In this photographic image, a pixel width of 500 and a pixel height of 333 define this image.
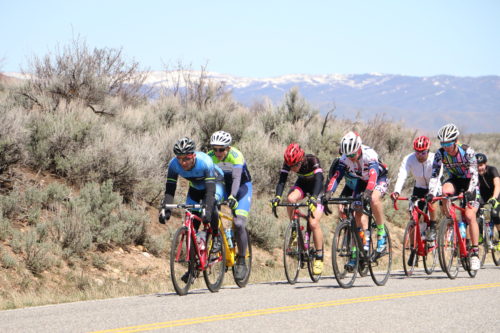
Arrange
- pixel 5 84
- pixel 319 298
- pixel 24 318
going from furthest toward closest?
pixel 5 84 < pixel 319 298 < pixel 24 318

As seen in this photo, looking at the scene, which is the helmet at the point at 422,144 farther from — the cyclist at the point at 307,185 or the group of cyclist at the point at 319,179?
the cyclist at the point at 307,185

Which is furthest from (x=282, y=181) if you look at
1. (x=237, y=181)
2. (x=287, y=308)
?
(x=287, y=308)

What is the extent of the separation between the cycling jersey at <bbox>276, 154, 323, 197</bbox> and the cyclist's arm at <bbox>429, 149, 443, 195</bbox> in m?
1.87

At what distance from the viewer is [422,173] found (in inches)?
498

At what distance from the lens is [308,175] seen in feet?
38.0

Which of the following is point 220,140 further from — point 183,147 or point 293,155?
point 293,155

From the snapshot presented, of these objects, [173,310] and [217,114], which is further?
[217,114]

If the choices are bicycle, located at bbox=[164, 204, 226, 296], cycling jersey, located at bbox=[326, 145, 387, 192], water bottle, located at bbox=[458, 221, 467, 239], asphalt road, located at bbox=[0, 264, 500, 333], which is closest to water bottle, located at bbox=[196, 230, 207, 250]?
bicycle, located at bbox=[164, 204, 226, 296]

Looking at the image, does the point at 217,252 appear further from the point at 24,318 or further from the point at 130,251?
the point at 130,251

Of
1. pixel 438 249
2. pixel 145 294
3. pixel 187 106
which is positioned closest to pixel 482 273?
pixel 438 249

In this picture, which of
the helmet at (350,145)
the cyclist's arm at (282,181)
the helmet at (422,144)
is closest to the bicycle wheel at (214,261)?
the cyclist's arm at (282,181)

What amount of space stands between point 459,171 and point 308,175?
2.68m

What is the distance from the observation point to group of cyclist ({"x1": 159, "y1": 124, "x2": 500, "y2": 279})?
32.9ft

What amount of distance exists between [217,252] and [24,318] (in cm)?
316
